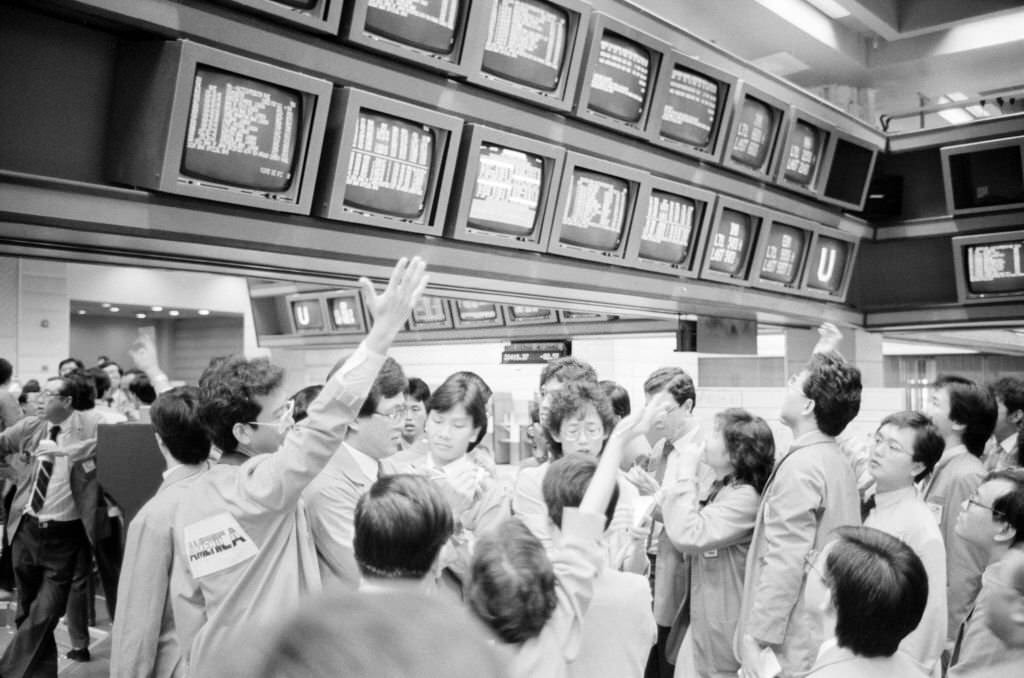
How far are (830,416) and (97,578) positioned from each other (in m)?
5.76

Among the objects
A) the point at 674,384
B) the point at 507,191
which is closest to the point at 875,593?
the point at 674,384

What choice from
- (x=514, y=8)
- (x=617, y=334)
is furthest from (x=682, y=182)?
(x=617, y=334)

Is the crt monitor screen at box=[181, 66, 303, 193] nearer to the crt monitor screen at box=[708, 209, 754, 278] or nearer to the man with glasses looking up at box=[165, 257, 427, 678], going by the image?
the man with glasses looking up at box=[165, 257, 427, 678]

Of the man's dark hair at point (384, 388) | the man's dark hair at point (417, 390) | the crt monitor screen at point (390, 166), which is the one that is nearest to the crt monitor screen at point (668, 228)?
the man's dark hair at point (417, 390)

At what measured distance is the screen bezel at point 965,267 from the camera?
643 centimetres

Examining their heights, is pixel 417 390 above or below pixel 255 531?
above

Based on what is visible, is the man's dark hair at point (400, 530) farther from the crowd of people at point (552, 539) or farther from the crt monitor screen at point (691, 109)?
the crt monitor screen at point (691, 109)

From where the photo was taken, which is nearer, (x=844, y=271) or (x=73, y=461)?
(x=73, y=461)

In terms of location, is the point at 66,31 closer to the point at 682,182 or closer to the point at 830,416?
the point at 830,416

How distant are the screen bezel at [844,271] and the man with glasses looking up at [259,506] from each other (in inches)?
195

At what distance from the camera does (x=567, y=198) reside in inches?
183

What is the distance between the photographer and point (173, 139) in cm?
298

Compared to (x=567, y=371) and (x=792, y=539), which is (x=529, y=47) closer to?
(x=567, y=371)

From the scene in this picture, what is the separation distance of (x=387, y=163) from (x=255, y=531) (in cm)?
195
